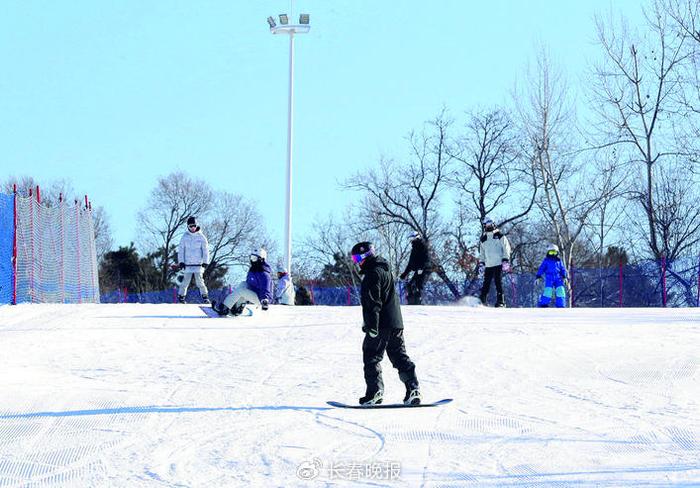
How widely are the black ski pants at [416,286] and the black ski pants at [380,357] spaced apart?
1088 cm

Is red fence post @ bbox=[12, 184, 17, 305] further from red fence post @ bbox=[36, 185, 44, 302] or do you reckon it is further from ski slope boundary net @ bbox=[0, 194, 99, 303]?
red fence post @ bbox=[36, 185, 44, 302]

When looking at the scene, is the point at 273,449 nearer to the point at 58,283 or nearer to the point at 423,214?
the point at 58,283

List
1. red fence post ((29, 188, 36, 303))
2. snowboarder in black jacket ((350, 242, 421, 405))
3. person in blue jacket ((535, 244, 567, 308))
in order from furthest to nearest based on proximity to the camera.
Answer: person in blue jacket ((535, 244, 567, 308)) → red fence post ((29, 188, 36, 303)) → snowboarder in black jacket ((350, 242, 421, 405))

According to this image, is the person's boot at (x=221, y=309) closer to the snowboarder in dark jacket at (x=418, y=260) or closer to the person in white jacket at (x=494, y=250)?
the snowboarder in dark jacket at (x=418, y=260)

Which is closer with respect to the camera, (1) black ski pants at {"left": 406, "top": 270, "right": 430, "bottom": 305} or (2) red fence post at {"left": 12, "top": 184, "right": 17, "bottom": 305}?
(2) red fence post at {"left": 12, "top": 184, "right": 17, "bottom": 305}

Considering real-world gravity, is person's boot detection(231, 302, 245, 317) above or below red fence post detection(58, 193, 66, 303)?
below

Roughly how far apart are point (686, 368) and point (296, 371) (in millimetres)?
4736

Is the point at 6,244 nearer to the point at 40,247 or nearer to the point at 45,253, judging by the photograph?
the point at 40,247

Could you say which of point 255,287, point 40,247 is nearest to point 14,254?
point 40,247

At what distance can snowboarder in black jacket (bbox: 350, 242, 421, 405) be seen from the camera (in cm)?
967

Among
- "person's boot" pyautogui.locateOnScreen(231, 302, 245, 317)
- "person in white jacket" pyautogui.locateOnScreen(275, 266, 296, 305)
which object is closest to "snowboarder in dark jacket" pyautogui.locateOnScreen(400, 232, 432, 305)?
"person's boot" pyautogui.locateOnScreen(231, 302, 245, 317)

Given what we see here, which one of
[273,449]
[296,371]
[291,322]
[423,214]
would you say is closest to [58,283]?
[291,322]

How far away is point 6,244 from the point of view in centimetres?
1956

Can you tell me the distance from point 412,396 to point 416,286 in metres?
11.6
